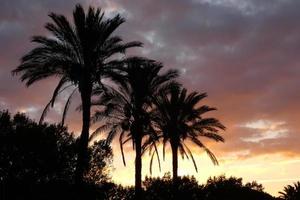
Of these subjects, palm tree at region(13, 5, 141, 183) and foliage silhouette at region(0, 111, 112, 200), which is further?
foliage silhouette at region(0, 111, 112, 200)

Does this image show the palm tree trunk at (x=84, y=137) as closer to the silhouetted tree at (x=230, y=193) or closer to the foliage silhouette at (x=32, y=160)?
the foliage silhouette at (x=32, y=160)

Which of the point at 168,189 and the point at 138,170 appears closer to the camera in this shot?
the point at 138,170

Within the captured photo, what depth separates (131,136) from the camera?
1404 inches

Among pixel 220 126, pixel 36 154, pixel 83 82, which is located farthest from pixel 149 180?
pixel 83 82

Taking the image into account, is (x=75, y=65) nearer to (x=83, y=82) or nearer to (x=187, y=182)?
(x=83, y=82)

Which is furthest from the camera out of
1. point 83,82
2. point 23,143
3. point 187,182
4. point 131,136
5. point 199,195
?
point 187,182

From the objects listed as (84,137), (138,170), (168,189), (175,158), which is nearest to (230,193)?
(168,189)

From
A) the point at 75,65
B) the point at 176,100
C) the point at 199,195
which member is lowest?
the point at 199,195

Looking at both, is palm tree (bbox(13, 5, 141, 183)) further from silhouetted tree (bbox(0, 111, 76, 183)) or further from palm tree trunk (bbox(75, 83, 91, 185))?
silhouetted tree (bbox(0, 111, 76, 183))

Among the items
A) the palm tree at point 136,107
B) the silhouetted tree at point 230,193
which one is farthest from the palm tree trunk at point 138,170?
the silhouetted tree at point 230,193

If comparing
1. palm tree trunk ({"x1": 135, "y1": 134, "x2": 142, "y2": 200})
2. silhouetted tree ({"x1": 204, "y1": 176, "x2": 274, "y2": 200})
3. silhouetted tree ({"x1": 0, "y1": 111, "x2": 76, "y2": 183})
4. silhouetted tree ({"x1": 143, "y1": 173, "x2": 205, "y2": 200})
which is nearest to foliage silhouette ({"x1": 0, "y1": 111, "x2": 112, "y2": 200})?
silhouetted tree ({"x1": 0, "y1": 111, "x2": 76, "y2": 183})

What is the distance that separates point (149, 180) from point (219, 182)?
8237mm

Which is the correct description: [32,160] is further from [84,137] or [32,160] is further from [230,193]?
[230,193]

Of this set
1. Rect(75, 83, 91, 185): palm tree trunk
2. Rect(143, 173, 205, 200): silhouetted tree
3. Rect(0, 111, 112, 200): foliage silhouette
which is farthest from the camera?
Rect(143, 173, 205, 200): silhouetted tree
